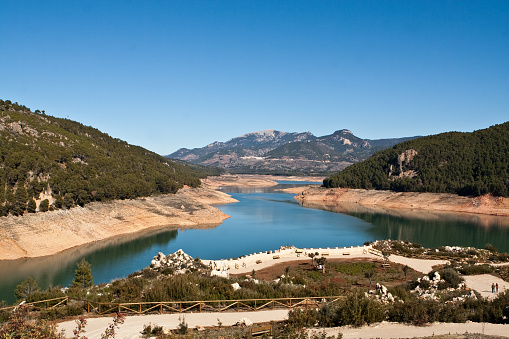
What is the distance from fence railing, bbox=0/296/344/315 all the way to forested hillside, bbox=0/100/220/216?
37.5m

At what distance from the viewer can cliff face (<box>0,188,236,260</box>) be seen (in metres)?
46.8

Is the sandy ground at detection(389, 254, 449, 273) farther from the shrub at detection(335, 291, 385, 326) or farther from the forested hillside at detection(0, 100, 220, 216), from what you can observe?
the forested hillside at detection(0, 100, 220, 216)

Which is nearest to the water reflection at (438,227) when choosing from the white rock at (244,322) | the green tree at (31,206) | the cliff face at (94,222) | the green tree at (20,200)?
the cliff face at (94,222)

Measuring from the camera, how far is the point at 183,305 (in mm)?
18719

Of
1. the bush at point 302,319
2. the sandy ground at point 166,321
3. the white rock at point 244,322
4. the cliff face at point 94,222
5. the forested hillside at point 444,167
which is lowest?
the cliff face at point 94,222

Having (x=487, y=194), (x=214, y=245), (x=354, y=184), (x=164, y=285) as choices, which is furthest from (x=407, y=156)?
(x=164, y=285)

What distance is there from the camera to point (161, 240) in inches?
2372

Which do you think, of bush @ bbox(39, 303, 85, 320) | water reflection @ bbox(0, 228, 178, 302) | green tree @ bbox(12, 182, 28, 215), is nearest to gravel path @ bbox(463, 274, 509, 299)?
bush @ bbox(39, 303, 85, 320)

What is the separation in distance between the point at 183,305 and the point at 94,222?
46321 millimetres

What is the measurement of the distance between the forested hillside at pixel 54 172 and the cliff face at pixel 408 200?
56.2 meters

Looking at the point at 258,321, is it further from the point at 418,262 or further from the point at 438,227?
the point at 438,227

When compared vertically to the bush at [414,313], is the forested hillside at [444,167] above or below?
A: above

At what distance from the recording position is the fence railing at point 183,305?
56.7 ft

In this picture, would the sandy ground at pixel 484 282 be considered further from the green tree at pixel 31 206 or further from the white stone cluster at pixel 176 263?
the green tree at pixel 31 206
